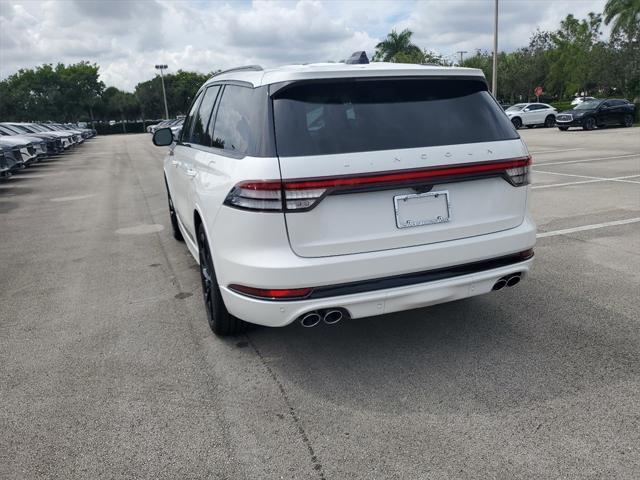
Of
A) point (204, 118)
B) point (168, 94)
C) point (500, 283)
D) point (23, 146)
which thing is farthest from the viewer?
point (168, 94)

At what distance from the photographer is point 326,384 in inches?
133

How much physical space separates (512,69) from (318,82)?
63158mm

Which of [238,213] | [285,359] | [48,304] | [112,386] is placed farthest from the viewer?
[48,304]

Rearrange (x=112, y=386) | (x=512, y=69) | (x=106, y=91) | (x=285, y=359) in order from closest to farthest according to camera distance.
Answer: (x=112, y=386) → (x=285, y=359) → (x=512, y=69) → (x=106, y=91)

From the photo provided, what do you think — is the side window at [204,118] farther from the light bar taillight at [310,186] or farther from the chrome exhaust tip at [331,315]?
the chrome exhaust tip at [331,315]

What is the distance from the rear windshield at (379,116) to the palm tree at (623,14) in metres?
39.6

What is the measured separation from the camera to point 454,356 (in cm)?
367

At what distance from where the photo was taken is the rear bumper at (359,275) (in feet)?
10.0

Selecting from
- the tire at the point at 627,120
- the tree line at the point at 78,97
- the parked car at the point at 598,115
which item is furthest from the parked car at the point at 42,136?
the tree line at the point at 78,97

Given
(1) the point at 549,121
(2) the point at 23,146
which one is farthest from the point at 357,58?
(1) the point at 549,121

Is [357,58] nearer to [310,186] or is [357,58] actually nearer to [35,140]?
[310,186]

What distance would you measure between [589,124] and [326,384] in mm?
28606

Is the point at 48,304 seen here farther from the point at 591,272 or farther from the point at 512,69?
the point at 512,69

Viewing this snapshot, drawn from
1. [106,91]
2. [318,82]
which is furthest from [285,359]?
[106,91]
